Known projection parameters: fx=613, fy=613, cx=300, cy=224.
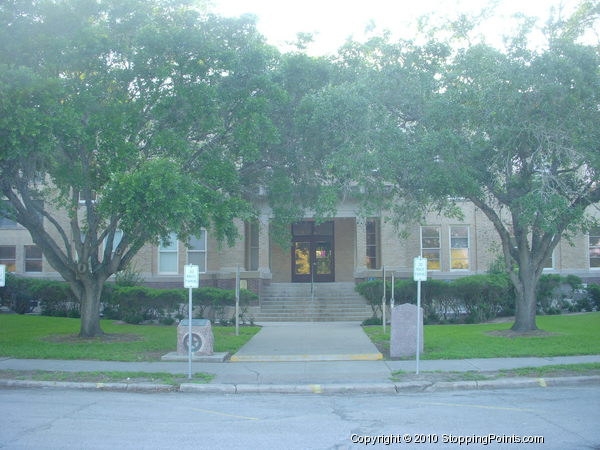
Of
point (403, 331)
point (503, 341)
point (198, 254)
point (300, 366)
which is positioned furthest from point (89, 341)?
point (503, 341)

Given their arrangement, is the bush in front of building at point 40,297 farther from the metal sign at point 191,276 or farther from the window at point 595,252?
the window at point 595,252

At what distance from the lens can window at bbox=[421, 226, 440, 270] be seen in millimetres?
26078

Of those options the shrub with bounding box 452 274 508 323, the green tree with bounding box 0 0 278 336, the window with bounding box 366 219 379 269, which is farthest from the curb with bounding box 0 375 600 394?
the window with bounding box 366 219 379 269

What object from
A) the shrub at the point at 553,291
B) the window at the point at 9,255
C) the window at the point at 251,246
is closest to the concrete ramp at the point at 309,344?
the window at the point at 251,246

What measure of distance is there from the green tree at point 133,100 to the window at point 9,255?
12.9 m

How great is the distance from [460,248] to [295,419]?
18902 mm

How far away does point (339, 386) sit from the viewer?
36.0ft

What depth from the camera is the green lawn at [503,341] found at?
1370 cm

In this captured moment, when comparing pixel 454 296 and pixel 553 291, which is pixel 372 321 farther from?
pixel 553 291

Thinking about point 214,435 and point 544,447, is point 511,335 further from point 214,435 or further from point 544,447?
point 214,435

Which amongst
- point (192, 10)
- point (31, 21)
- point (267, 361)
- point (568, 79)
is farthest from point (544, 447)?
point (31, 21)

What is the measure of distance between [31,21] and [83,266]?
20.2 ft

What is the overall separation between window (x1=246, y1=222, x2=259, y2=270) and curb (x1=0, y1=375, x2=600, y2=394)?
14.6 meters

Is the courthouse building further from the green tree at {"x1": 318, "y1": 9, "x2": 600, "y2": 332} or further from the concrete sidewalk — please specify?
the concrete sidewalk
